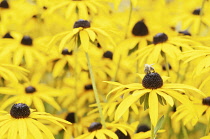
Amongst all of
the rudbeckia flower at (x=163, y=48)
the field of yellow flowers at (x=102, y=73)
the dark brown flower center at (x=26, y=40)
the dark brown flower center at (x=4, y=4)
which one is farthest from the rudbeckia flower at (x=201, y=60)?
the dark brown flower center at (x=4, y=4)

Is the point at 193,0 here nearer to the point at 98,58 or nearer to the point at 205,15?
the point at 205,15

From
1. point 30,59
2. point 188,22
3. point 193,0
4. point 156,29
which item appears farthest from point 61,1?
point 193,0

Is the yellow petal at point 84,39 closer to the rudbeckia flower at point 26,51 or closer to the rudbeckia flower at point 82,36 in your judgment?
the rudbeckia flower at point 82,36

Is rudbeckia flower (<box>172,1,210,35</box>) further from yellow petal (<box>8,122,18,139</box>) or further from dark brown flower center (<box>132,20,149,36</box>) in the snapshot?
yellow petal (<box>8,122,18,139</box>)

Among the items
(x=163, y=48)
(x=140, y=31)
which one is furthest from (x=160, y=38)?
(x=140, y=31)

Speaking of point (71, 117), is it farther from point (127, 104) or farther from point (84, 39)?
point (127, 104)

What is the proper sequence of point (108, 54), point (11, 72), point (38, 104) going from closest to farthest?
1. point (11, 72)
2. point (38, 104)
3. point (108, 54)

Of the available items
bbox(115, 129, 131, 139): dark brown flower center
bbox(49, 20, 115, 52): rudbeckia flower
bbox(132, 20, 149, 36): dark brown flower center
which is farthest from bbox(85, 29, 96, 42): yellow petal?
bbox(132, 20, 149, 36): dark brown flower center
